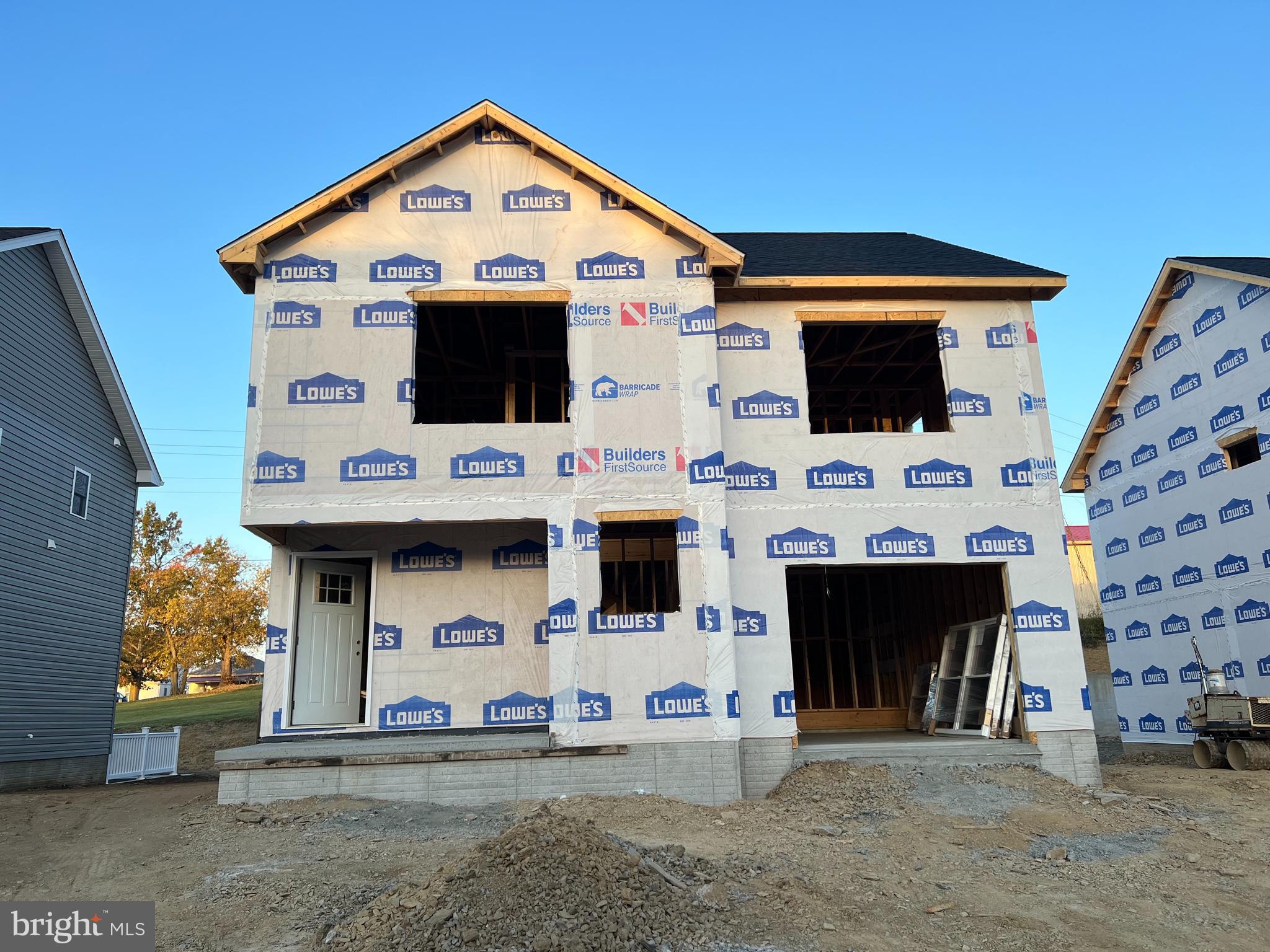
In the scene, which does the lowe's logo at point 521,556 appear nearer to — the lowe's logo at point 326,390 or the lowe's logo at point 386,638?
the lowe's logo at point 386,638

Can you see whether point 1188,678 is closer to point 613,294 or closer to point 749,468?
point 749,468

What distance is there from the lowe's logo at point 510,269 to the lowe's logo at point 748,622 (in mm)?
5282

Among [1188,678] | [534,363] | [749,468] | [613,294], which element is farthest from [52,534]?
[1188,678]

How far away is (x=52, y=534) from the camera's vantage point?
1570cm

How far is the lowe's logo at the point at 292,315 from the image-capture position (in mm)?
11961

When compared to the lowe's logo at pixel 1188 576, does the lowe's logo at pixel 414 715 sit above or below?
below

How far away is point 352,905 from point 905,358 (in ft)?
42.2

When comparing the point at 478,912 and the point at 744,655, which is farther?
the point at 744,655

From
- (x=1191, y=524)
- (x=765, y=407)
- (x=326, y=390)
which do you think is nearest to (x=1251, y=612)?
(x=1191, y=524)

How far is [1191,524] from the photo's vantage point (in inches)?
706

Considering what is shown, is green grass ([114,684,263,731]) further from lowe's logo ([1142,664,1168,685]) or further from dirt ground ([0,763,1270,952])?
lowe's logo ([1142,664,1168,685])

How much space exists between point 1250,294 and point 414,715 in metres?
16.1

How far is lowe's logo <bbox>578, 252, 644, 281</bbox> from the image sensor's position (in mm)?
12477

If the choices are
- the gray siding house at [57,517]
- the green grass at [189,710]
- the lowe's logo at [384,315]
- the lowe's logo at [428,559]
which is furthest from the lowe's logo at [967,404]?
the green grass at [189,710]
